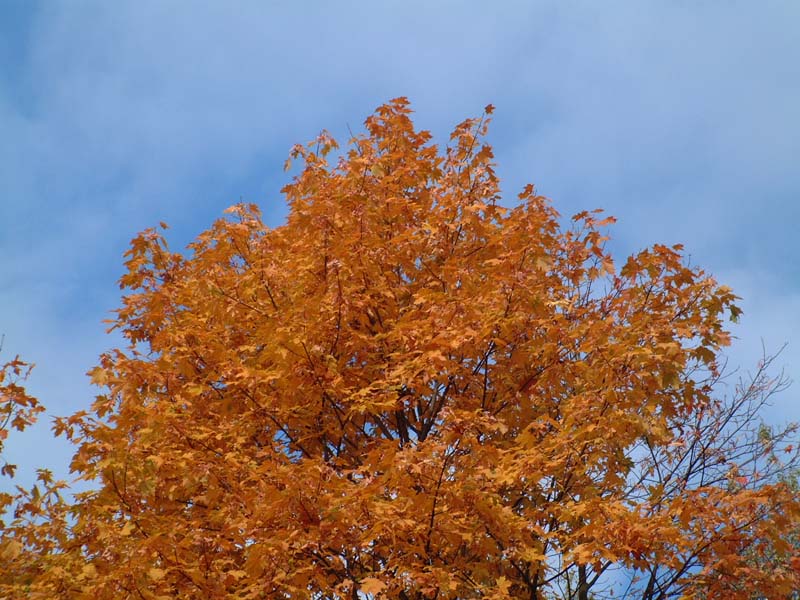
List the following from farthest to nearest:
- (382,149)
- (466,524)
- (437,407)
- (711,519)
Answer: (382,149), (437,407), (711,519), (466,524)

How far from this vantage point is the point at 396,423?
8.52 metres

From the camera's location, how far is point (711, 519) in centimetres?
677

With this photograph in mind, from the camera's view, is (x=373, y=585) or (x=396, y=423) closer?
(x=373, y=585)

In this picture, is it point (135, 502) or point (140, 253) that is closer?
point (135, 502)

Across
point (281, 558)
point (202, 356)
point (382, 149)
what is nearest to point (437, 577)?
point (281, 558)

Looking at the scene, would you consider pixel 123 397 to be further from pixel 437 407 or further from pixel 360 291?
pixel 437 407

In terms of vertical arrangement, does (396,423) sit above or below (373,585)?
above

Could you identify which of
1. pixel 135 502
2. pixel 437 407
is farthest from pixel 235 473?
pixel 437 407

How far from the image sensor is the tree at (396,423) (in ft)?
20.0

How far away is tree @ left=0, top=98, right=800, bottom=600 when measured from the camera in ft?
20.0

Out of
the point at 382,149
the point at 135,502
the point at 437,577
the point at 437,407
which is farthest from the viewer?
the point at 382,149

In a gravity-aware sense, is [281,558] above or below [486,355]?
below

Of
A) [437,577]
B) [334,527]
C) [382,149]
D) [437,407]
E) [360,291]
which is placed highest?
[382,149]

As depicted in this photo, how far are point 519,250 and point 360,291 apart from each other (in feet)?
5.77
